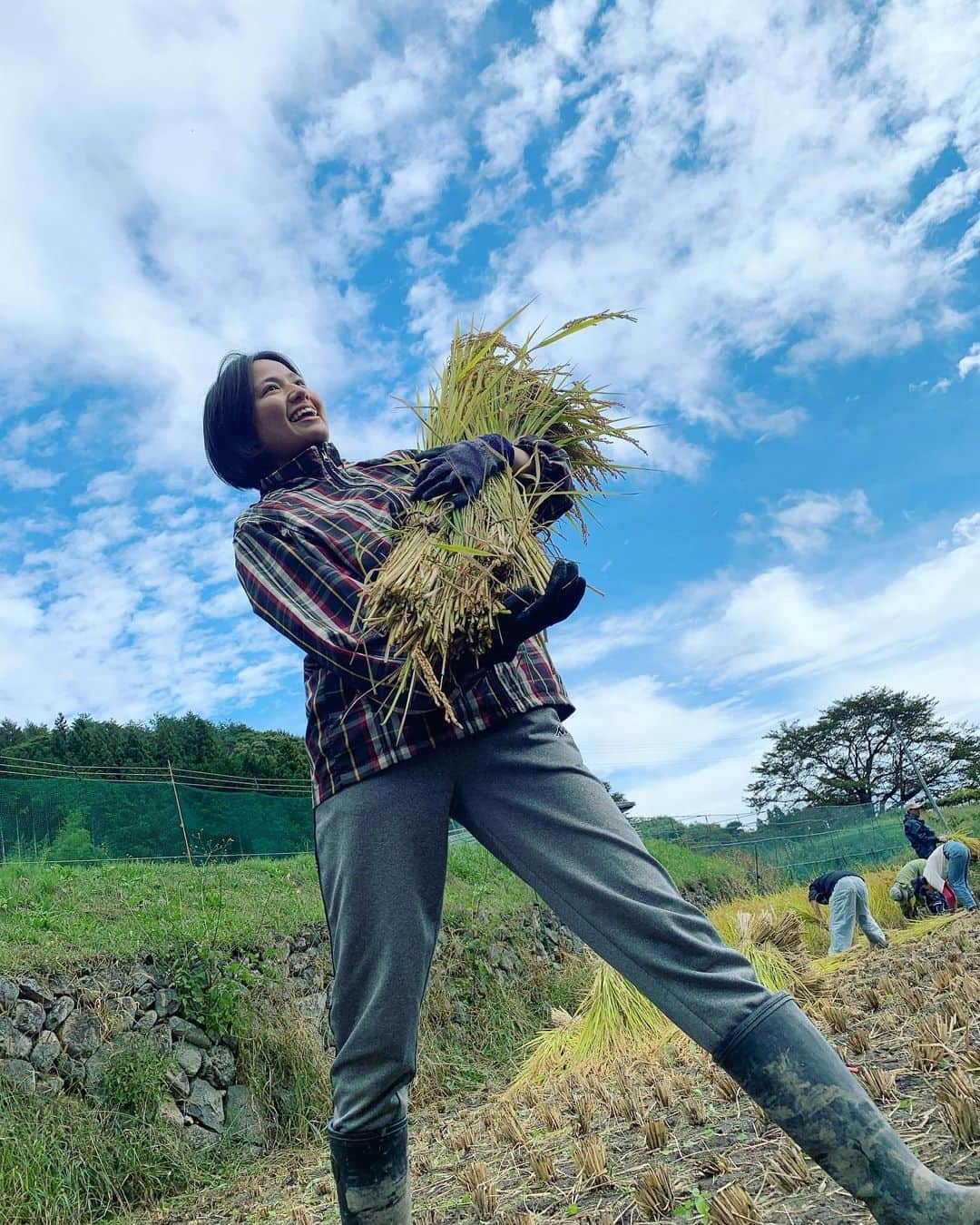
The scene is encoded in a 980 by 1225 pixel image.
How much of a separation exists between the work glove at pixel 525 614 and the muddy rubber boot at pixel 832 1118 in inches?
25.4

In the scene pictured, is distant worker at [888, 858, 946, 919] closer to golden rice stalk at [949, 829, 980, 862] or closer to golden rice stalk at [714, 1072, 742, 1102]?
golden rice stalk at [949, 829, 980, 862]

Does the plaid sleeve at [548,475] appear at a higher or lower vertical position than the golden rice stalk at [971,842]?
higher

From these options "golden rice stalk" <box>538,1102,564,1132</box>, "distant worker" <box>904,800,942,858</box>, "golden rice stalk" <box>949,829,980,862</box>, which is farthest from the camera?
"golden rice stalk" <box>949,829,980,862</box>

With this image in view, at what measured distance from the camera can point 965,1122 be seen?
154 centimetres

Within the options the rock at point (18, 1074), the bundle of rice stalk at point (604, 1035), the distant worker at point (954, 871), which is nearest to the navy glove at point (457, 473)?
the bundle of rice stalk at point (604, 1035)

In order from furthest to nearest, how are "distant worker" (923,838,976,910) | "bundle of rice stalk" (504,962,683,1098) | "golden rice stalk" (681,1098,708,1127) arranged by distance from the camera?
"distant worker" (923,838,976,910) < "bundle of rice stalk" (504,962,683,1098) < "golden rice stalk" (681,1098,708,1127)

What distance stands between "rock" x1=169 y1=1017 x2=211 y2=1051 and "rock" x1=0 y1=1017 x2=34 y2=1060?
2.86ft

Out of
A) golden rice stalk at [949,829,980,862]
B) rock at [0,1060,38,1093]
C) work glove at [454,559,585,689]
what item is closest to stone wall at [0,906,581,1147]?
rock at [0,1060,38,1093]

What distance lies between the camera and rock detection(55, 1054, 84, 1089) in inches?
170

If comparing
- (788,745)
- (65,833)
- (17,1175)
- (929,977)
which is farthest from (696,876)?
(788,745)

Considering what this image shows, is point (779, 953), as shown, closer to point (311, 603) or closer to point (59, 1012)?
point (59, 1012)

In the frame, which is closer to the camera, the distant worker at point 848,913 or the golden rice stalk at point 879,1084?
the golden rice stalk at point 879,1084

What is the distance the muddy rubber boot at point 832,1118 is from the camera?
43.0 inches

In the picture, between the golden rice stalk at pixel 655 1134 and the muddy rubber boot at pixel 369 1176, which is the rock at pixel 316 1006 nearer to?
the golden rice stalk at pixel 655 1134
